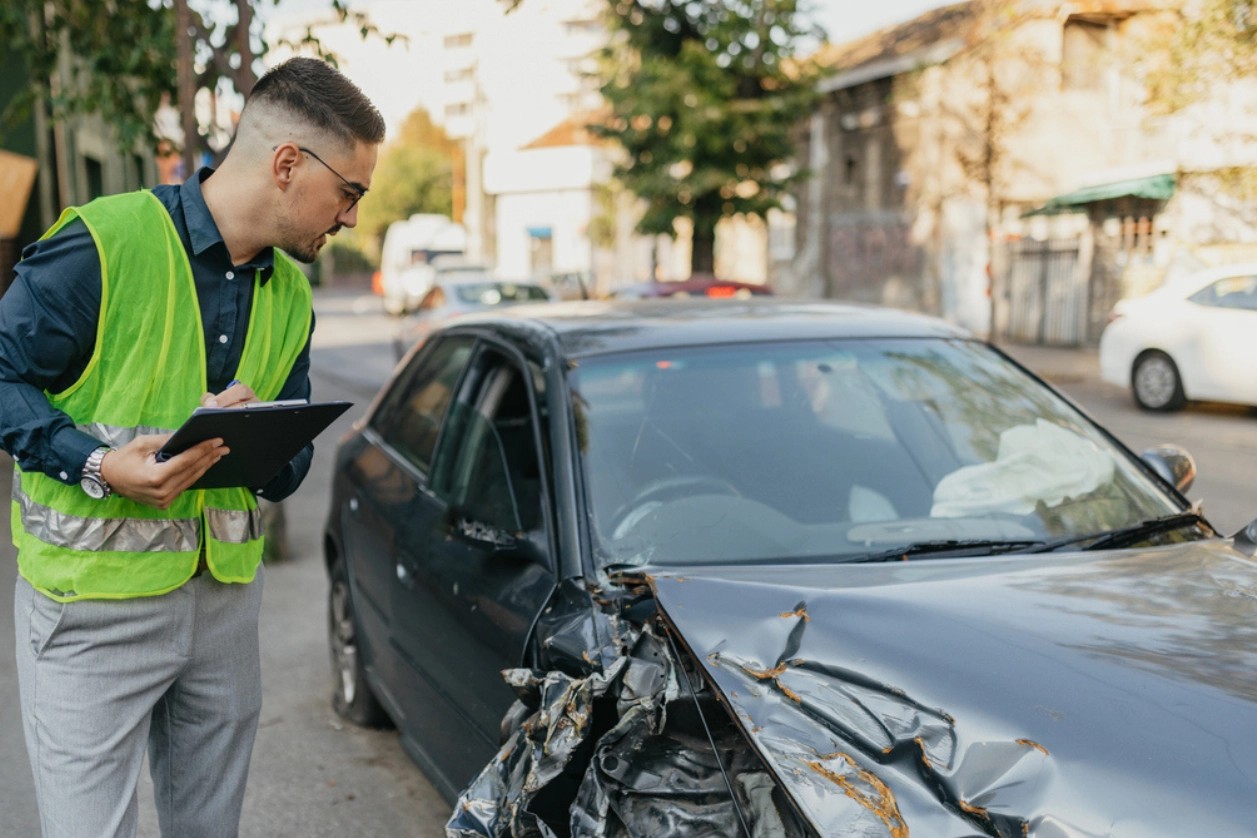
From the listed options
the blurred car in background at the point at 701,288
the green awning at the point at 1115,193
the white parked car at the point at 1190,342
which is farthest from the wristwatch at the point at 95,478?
the green awning at the point at 1115,193

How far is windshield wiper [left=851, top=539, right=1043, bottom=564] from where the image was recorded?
2977 millimetres

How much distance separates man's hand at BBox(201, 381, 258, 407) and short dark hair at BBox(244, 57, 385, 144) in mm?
503

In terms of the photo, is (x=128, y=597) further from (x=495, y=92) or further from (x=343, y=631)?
(x=495, y=92)

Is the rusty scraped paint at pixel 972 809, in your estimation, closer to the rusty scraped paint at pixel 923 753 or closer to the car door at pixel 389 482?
the rusty scraped paint at pixel 923 753

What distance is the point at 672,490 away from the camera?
326cm

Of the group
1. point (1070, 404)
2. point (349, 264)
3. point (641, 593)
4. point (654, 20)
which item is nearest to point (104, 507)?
point (641, 593)

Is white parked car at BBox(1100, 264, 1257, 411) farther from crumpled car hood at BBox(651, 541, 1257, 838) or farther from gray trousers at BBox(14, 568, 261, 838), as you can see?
gray trousers at BBox(14, 568, 261, 838)

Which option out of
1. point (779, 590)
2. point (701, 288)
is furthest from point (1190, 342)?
point (779, 590)

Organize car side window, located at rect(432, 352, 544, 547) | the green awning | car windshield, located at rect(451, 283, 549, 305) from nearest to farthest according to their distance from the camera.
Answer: car side window, located at rect(432, 352, 544, 547) → car windshield, located at rect(451, 283, 549, 305) → the green awning

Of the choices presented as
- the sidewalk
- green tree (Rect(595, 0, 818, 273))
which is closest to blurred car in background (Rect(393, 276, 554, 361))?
green tree (Rect(595, 0, 818, 273))

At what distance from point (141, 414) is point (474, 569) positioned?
122cm

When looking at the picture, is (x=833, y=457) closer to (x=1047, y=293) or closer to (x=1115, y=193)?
(x=1115, y=193)

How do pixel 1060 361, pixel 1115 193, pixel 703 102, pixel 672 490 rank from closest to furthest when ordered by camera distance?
1. pixel 672 490
2. pixel 1060 361
3. pixel 1115 193
4. pixel 703 102

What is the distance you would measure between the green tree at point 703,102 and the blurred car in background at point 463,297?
5304 millimetres
